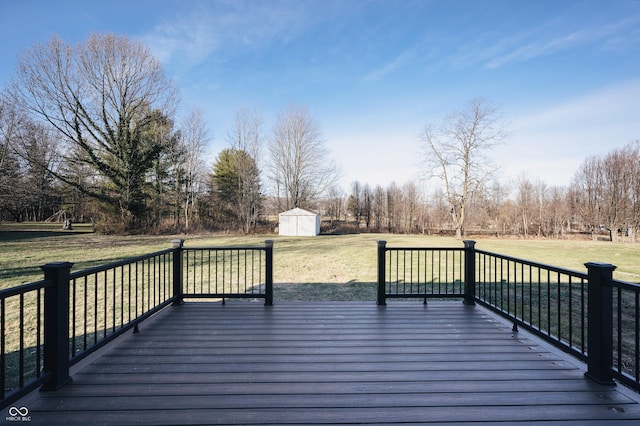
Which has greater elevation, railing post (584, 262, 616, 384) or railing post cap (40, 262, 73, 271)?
railing post cap (40, 262, 73, 271)

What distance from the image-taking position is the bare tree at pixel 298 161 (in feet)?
84.9

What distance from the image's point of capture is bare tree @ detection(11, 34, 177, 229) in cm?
1602

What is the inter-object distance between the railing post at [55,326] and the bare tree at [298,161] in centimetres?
2450

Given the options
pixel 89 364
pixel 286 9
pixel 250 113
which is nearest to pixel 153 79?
pixel 250 113

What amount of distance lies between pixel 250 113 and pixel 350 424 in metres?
26.6

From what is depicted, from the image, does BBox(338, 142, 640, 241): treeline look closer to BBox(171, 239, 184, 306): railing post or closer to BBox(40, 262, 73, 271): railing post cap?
BBox(171, 239, 184, 306): railing post

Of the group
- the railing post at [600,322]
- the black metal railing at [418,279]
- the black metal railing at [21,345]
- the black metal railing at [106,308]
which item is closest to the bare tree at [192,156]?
the black metal railing at [106,308]

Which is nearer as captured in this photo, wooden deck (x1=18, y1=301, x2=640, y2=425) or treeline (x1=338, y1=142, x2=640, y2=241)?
wooden deck (x1=18, y1=301, x2=640, y2=425)

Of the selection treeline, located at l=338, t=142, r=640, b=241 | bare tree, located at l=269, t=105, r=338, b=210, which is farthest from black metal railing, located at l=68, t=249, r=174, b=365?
treeline, located at l=338, t=142, r=640, b=241

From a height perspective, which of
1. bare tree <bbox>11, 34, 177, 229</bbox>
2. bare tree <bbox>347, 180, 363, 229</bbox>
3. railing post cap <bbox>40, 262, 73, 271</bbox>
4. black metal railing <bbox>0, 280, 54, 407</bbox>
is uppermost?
bare tree <bbox>11, 34, 177, 229</bbox>

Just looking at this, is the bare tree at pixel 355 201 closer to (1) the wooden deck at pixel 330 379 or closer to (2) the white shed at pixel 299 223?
(2) the white shed at pixel 299 223

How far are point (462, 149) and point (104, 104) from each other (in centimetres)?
2501

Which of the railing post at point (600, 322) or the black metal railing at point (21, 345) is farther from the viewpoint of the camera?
the railing post at point (600, 322)

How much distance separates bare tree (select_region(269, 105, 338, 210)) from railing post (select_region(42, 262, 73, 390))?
965 inches
